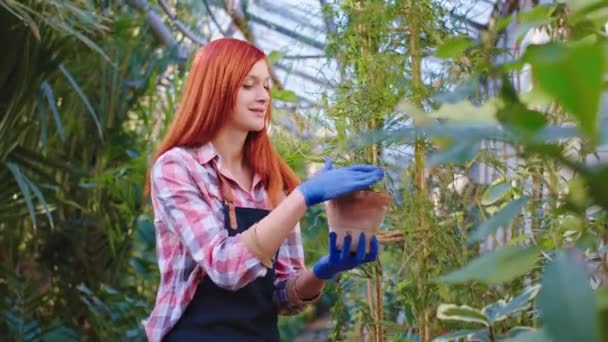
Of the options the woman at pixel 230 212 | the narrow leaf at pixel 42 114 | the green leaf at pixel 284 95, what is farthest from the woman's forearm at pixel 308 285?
the narrow leaf at pixel 42 114

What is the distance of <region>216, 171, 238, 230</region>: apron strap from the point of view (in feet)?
5.97

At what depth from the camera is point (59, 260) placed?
495 cm

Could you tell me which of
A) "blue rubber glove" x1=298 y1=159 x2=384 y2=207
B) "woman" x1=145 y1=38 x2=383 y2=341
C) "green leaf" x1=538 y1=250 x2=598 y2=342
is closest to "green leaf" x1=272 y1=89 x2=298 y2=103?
"woman" x1=145 y1=38 x2=383 y2=341

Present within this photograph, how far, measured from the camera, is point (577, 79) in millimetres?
457

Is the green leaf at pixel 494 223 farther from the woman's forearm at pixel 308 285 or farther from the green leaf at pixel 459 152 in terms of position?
the woman's forearm at pixel 308 285

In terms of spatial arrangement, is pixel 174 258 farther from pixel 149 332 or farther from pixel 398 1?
pixel 398 1

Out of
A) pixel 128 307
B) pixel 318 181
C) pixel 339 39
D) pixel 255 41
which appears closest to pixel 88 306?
pixel 128 307

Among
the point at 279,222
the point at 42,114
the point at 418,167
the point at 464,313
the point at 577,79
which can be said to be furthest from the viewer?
the point at 42,114

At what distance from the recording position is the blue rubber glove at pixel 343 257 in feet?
5.85

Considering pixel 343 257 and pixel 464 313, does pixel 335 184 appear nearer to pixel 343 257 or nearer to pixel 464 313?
pixel 343 257

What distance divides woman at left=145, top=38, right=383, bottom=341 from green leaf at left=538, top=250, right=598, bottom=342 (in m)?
1.16

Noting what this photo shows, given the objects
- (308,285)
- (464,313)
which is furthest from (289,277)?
(464,313)

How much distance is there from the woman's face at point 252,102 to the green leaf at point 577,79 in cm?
148

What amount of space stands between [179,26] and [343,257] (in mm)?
3635
